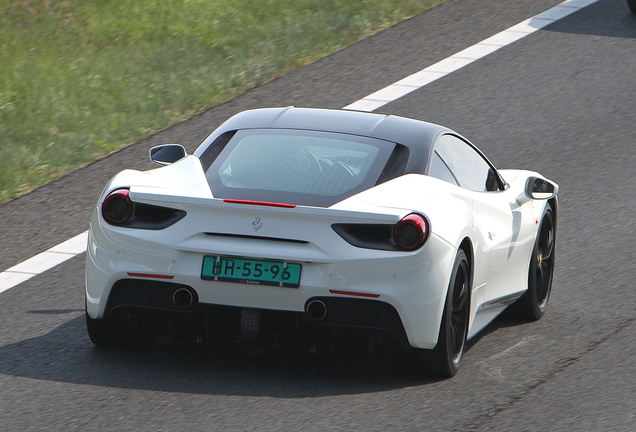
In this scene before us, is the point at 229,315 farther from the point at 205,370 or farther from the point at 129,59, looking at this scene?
the point at 129,59


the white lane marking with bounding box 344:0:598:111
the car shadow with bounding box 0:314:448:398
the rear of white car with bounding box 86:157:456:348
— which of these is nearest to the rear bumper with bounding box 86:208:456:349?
the rear of white car with bounding box 86:157:456:348

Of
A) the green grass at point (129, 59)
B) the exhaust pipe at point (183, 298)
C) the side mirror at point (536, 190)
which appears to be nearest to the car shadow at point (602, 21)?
the green grass at point (129, 59)

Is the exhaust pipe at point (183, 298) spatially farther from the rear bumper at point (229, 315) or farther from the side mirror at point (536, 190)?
the side mirror at point (536, 190)

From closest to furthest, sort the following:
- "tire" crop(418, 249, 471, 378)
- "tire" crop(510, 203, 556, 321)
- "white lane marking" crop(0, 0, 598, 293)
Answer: "tire" crop(418, 249, 471, 378) → "tire" crop(510, 203, 556, 321) → "white lane marking" crop(0, 0, 598, 293)

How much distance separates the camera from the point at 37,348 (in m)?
5.68

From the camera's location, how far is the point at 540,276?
270 inches

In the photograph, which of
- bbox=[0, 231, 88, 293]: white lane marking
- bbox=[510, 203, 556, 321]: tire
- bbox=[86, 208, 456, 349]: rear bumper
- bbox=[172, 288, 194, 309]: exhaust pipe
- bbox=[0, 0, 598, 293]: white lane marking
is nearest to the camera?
bbox=[86, 208, 456, 349]: rear bumper

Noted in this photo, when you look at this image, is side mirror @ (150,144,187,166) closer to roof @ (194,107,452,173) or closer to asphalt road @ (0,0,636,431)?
roof @ (194,107,452,173)

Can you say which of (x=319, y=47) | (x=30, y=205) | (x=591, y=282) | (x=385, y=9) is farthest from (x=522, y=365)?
(x=385, y=9)

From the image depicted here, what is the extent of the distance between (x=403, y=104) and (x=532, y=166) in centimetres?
190

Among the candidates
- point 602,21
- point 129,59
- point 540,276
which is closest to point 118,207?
point 540,276

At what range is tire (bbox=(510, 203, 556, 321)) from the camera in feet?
21.7

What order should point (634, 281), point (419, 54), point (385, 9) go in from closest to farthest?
point (634, 281), point (419, 54), point (385, 9)

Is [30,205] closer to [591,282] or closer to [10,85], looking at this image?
[10,85]
